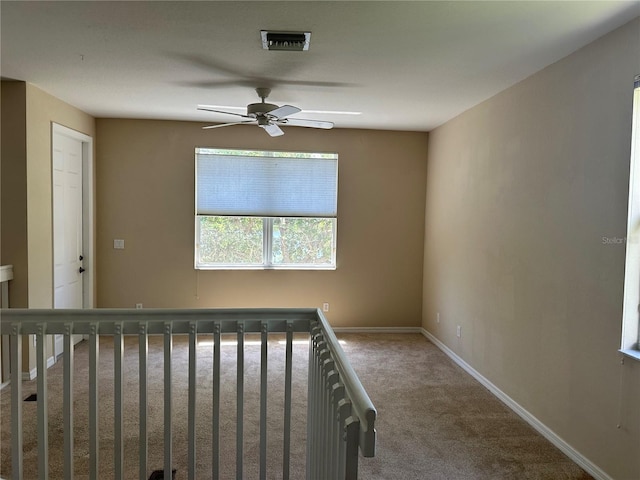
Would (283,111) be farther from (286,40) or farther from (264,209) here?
(264,209)

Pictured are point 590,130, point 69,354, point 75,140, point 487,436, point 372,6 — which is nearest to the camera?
point 69,354

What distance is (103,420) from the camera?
3188mm

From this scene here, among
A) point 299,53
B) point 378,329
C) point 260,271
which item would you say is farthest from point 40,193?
point 378,329

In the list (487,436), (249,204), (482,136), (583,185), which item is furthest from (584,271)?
(249,204)

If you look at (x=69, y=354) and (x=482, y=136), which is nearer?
(x=69, y=354)

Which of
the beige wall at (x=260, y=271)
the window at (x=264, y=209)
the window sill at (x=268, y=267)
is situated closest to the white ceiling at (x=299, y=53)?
the beige wall at (x=260, y=271)

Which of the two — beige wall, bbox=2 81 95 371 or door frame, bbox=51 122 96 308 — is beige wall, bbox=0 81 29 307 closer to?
beige wall, bbox=2 81 95 371

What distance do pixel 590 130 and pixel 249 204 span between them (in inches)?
148

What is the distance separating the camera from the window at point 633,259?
2.38 meters

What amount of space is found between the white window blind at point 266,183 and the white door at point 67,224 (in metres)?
1.30

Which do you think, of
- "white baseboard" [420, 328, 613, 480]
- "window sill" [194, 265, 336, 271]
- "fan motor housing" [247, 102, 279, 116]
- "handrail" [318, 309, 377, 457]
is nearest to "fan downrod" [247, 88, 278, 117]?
"fan motor housing" [247, 102, 279, 116]

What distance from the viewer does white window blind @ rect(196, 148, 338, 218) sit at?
542cm

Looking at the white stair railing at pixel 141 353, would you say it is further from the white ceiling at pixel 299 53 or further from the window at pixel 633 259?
the window at pixel 633 259

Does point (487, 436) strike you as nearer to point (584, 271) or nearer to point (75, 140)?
point (584, 271)
